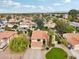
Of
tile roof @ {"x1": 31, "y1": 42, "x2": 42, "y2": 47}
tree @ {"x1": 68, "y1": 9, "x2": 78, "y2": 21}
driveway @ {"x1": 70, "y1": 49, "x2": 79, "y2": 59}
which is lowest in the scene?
driveway @ {"x1": 70, "y1": 49, "x2": 79, "y2": 59}

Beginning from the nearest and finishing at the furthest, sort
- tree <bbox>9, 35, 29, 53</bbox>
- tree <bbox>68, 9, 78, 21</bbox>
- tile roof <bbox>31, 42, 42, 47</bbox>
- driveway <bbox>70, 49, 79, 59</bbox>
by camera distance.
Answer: driveway <bbox>70, 49, 79, 59</bbox> < tree <bbox>9, 35, 29, 53</bbox> < tile roof <bbox>31, 42, 42, 47</bbox> < tree <bbox>68, 9, 78, 21</bbox>

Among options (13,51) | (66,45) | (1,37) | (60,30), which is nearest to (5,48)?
(13,51)

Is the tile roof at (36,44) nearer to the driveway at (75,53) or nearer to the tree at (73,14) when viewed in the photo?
the driveway at (75,53)

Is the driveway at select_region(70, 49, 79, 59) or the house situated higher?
the house

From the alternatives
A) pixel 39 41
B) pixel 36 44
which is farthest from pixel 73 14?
pixel 36 44

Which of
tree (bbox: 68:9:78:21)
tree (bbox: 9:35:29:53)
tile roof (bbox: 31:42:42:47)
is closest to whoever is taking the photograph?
tree (bbox: 9:35:29:53)

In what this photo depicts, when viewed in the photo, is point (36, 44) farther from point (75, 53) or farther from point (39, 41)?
point (75, 53)

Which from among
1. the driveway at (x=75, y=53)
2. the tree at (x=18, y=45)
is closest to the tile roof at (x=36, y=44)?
the tree at (x=18, y=45)

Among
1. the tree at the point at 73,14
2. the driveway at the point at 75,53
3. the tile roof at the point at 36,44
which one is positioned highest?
the tree at the point at 73,14

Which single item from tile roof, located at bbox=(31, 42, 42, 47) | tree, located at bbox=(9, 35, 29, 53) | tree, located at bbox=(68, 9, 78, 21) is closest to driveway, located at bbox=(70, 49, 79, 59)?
tile roof, located at bbox=(31, 42, 42, 47)

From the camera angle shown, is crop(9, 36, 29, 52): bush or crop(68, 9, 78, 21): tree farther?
crop(68, 9, 78, 21): tree

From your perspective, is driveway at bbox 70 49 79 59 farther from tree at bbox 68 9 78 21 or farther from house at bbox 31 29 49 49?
tree at bbox 68 9 78 21
